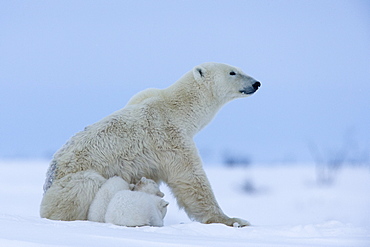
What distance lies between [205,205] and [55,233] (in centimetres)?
231

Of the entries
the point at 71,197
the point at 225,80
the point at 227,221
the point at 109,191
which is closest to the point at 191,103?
the point at 225,80

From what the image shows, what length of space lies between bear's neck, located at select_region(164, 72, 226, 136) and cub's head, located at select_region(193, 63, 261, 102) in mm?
85

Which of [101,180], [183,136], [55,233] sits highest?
[183,136]

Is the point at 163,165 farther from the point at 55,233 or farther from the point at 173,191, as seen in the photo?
the point at 55,233

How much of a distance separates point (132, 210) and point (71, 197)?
2.75 ft

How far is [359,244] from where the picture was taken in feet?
11.3

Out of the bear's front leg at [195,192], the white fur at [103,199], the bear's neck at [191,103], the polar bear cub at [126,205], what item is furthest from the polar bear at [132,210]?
the bear's neck at [191,103]

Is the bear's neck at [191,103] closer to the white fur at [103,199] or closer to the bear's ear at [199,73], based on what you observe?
the bear's ear at [199,73]

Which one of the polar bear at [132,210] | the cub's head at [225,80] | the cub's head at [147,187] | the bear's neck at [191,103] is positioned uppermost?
the cub's head at [225,80]

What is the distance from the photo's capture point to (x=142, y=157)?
558cm

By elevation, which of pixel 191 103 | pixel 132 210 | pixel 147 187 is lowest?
pixel 132 210

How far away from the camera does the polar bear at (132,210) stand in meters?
4.53

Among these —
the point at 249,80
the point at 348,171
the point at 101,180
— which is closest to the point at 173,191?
the point at 101,180

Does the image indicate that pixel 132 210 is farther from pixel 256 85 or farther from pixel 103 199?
pixel 256 85
